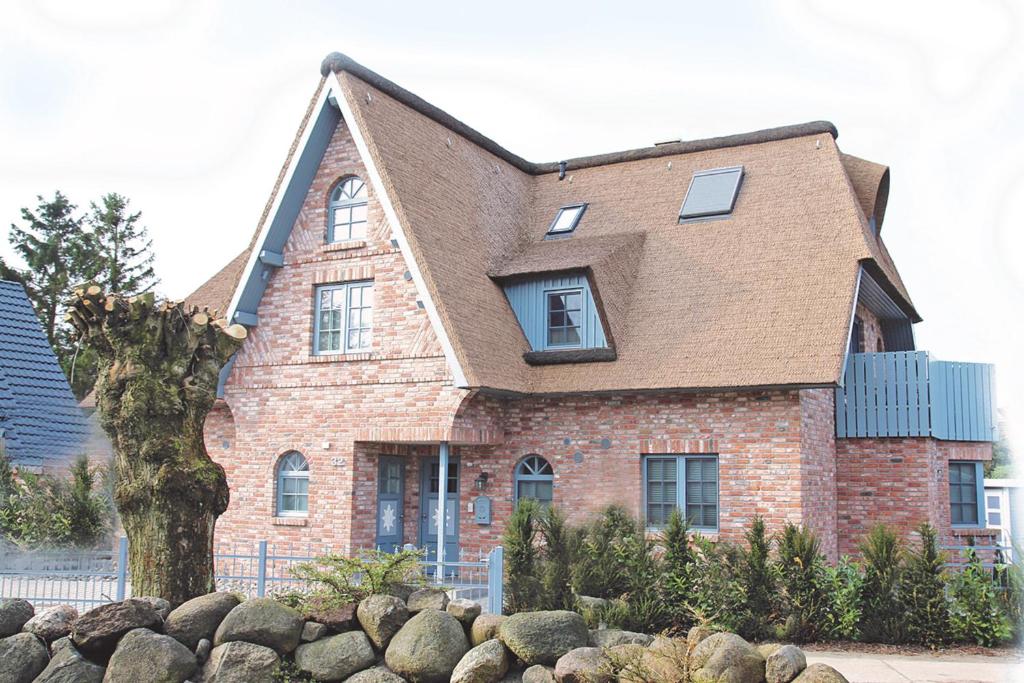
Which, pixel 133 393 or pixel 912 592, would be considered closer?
pixel 133 393

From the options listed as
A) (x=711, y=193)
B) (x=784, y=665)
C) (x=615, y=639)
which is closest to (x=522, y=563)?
(x=615, y=639)

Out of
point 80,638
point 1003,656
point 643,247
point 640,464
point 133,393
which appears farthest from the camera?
point 643,247

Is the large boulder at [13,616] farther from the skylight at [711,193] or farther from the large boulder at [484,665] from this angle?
the skylight at [711,193]

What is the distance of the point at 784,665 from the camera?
8773 millimetres

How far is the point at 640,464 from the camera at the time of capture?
17.5 meters

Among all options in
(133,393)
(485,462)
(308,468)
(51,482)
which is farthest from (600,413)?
(51,482)

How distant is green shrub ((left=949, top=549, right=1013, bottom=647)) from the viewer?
1267 centimetres

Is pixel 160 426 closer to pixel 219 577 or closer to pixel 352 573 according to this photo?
pixel 352 573

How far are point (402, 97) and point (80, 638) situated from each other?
12899 mm

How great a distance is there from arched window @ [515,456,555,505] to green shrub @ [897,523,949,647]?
6.79m

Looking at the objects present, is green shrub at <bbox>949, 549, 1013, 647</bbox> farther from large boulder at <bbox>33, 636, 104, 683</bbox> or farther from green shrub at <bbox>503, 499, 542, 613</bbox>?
large boulder at <bbox>33, 636, 104, 683</bbox>

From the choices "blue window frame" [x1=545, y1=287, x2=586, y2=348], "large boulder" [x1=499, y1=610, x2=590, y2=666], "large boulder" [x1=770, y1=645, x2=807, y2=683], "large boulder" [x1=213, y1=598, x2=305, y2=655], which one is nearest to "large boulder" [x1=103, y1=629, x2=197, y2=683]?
"large boulder" [x1=213, y1=598, x2=305, y2=655]

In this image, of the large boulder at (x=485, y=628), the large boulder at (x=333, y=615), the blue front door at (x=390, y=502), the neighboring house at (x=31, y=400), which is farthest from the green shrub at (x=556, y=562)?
the neighboring house at (x=31, y=400)

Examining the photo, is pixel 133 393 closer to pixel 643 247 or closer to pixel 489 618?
pixel 489 618
